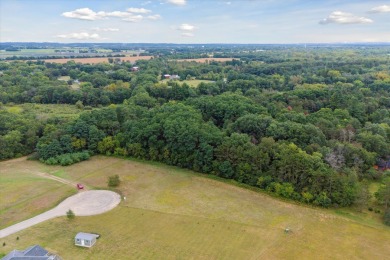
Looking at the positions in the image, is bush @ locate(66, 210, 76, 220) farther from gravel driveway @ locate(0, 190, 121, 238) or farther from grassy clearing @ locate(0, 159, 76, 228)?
grassy clearing @ locate(0, 159, 76, 228)

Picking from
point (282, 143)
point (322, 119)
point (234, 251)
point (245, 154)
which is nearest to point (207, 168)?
point (245, 154)

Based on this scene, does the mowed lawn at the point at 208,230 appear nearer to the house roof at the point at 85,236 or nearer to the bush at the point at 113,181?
the house roof at the point at 85,236

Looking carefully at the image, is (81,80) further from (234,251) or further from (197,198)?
(234,251)

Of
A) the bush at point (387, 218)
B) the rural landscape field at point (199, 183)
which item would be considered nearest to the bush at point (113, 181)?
the rural landscape field at point (199, 183)

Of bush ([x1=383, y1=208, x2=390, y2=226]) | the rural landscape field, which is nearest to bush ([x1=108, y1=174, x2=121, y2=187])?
the rural landscape field

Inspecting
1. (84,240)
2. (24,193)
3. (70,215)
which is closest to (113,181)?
(70,215)

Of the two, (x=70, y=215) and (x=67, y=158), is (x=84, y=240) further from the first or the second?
(x=67, y=158)
